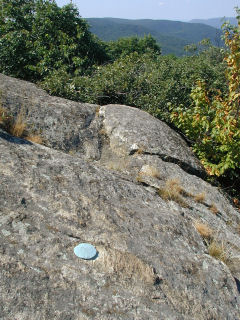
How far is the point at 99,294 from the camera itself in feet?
11.1

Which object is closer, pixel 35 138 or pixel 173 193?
pixel 173 193

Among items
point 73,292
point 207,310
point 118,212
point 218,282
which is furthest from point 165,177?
point 73,292

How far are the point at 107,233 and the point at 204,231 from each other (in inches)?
72.5

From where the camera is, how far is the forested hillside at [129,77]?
8.09 metres

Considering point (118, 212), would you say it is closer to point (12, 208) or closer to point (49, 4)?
point (12, 208)

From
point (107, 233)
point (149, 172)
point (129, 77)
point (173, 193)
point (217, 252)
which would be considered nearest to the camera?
point (107, 233)

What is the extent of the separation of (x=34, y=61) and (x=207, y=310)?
10.8 metres

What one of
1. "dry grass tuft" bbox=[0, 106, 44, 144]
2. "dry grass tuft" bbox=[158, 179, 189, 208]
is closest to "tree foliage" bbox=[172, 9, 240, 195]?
"dry grass tuft" bbox=[158, 179, 189, 208]

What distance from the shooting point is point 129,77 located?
1120 centimetres

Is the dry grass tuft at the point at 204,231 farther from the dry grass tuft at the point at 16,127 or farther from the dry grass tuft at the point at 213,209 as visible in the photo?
the dry grass tuft at the point at 16,127

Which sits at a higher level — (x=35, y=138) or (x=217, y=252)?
(x=35, y=138)

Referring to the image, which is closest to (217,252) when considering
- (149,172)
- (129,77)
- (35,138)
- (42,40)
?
(149,172)

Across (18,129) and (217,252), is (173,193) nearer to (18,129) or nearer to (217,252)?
(217,252)

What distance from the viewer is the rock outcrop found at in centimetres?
329
